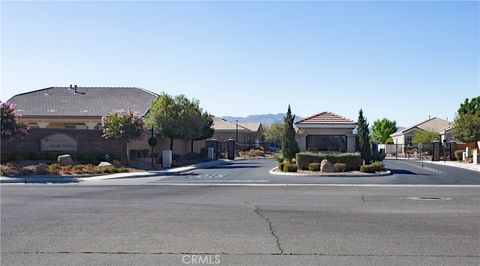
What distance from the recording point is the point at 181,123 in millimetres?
44719

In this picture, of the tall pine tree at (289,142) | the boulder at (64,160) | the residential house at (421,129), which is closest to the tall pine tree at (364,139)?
the tall pine tree at (289,142)

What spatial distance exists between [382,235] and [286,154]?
26.0 metres

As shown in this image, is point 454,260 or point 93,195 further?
point 93,195

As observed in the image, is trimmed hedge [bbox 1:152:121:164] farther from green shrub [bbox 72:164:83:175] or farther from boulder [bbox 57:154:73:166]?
green shrub [bbox 72:164:83:175]

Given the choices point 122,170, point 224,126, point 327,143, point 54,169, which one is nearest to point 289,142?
point 327,143

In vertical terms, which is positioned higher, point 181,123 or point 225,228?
point 181,123

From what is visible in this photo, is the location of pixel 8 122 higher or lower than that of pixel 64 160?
higher

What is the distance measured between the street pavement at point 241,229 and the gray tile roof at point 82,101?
33078 mm

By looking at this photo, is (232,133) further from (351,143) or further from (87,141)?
(351,143)

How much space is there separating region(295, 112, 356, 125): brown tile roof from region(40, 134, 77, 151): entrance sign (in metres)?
15.4

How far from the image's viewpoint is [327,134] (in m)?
37.6

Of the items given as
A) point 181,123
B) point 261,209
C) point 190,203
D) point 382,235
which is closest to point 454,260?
point 382,235

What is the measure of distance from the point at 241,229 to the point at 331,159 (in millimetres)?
23547

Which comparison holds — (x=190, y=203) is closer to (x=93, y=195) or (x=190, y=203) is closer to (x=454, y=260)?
(x=93, y=195)
